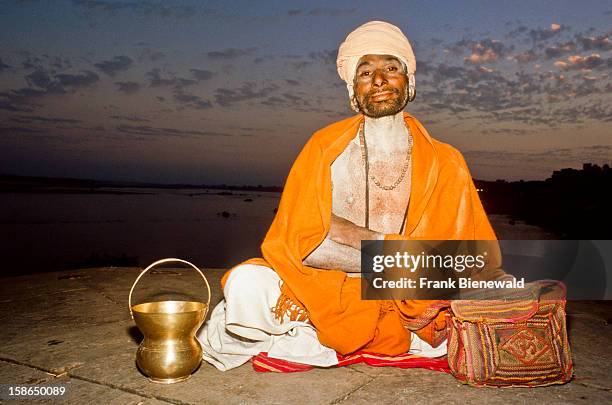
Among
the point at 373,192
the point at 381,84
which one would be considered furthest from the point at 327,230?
the point at 381,84

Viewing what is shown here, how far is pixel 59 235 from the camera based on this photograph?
64.8ft

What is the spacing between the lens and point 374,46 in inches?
117

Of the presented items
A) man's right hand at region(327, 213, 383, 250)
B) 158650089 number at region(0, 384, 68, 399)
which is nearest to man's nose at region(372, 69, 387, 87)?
man's right hand at region(327, 213, 383, 250)

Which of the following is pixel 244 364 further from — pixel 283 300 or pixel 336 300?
pixel 336 300

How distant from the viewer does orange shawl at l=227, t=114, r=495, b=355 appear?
273 centimetres

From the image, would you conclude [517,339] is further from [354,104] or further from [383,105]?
[354,104]

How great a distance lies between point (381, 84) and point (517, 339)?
64.1 inches

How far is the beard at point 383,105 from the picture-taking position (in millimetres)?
3018

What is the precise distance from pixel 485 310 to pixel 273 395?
1174 mm

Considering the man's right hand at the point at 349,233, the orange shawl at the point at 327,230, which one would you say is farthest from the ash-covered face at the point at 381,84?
the man's right hand at the point at 349,233

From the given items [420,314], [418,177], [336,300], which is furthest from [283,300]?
[418,177]

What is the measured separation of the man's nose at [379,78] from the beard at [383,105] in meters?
0.05

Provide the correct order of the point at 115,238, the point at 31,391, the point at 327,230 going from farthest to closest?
1. the point at 115,238
2. the point at 327,230
3. the point at 31,391

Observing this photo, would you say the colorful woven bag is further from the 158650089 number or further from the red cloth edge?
the 158650089 number
